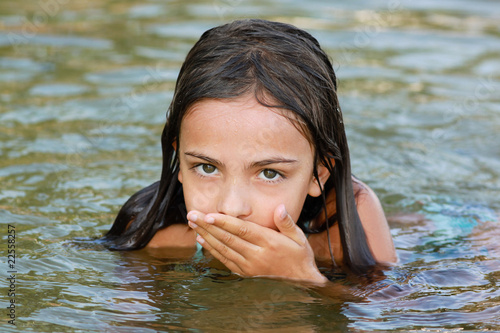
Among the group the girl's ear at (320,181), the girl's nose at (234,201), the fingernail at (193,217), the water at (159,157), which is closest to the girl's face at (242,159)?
the girl's nose at (234,201)

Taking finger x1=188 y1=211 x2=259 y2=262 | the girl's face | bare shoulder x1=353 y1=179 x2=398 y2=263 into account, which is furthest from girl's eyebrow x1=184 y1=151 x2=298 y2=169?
bare shoulder x1=353 y1=179 x2=398 y2=263

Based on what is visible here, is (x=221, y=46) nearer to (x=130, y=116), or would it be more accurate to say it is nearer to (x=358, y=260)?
(x=358, y=260)

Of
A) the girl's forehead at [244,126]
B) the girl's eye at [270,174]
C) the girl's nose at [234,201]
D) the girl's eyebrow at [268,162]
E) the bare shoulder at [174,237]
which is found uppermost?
the girl's forehead at [244,126]

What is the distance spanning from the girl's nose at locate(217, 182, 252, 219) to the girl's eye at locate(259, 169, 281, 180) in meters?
0.12

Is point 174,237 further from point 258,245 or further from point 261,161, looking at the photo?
point 261,161

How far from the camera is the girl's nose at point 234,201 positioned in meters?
3.33

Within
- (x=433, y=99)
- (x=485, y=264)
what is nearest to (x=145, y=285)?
(x=485, y=264)

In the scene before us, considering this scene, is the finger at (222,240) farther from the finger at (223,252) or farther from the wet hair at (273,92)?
the wet hair at (273,92)

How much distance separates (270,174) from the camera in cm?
348

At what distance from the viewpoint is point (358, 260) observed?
4.01m

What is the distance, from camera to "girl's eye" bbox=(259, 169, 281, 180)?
346 cm

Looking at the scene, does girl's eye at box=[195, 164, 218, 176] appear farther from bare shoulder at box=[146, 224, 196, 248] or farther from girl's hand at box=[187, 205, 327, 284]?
bare shoulder at box=[146, 224, 196, 248]

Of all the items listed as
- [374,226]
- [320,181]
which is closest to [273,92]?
[320,181]

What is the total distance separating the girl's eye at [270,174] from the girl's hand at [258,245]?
15 cm
